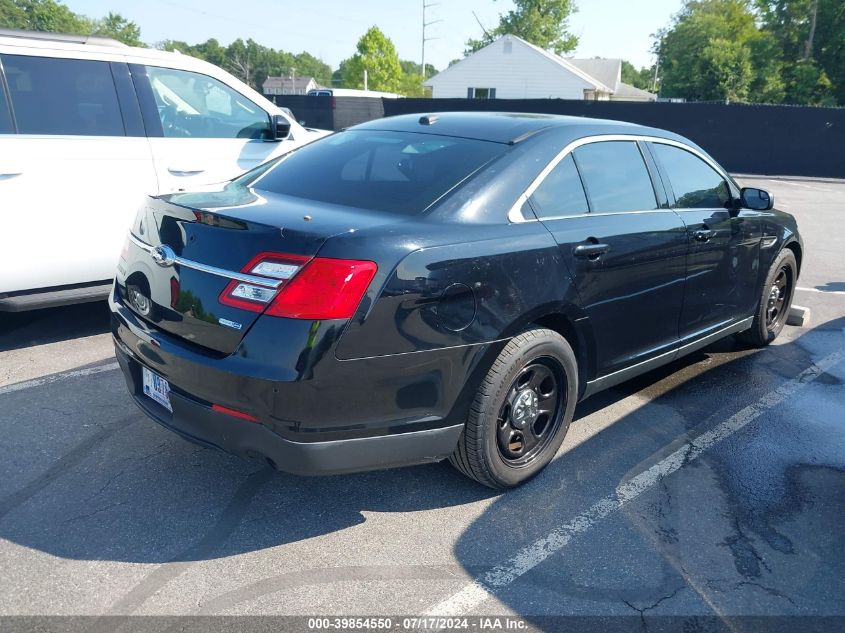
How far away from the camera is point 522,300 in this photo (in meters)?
3.12

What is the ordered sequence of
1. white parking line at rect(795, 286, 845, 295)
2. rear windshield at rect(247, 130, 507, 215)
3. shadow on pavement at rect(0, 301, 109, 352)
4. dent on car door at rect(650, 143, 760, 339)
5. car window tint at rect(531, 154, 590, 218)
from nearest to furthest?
rear windshield at rect(247, 130, 507, 215), car window tint at rect(531, 154, 590, 218), dent on car door at rect(650, 143, 760, 339), shadow on pavement at rect(0, 301, 109, 352), white parking line at rect(795, 286, 845, 295)

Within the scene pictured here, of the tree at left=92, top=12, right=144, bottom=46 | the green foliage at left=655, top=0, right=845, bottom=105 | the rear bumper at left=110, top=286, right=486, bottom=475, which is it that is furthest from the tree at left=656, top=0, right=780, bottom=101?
the tree at left=92, top=12, right=144, bottom=46

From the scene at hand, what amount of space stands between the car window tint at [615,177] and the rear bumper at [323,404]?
1297mm

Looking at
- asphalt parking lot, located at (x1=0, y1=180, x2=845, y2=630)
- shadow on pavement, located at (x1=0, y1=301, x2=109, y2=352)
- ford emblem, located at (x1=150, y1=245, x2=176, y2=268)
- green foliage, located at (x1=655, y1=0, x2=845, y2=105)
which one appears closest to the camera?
asphalt parking lot, located at (x1=0, y1=180, x2=845, y2=630)

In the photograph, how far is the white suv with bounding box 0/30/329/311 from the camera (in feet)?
15.4

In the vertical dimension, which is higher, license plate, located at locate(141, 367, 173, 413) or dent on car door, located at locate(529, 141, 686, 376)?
dent on car door, located at locate(529, 141, 686, 376)

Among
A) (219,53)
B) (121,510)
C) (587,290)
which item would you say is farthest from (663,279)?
(219,53)

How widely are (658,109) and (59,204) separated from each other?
74.3 ft

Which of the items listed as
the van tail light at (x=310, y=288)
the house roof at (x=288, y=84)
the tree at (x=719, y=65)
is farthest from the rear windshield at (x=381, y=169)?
the house roof at (x=288, y=84)

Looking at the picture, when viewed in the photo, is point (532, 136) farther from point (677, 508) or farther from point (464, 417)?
point (677, 508)

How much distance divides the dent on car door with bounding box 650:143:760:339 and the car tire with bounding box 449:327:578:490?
123cm

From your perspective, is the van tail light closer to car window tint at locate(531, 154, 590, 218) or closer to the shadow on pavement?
car window tint at locate(531, 154, 590, 218)

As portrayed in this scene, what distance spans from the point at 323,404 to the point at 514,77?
48.4 m

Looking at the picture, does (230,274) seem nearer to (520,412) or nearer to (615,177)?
(520,412)
